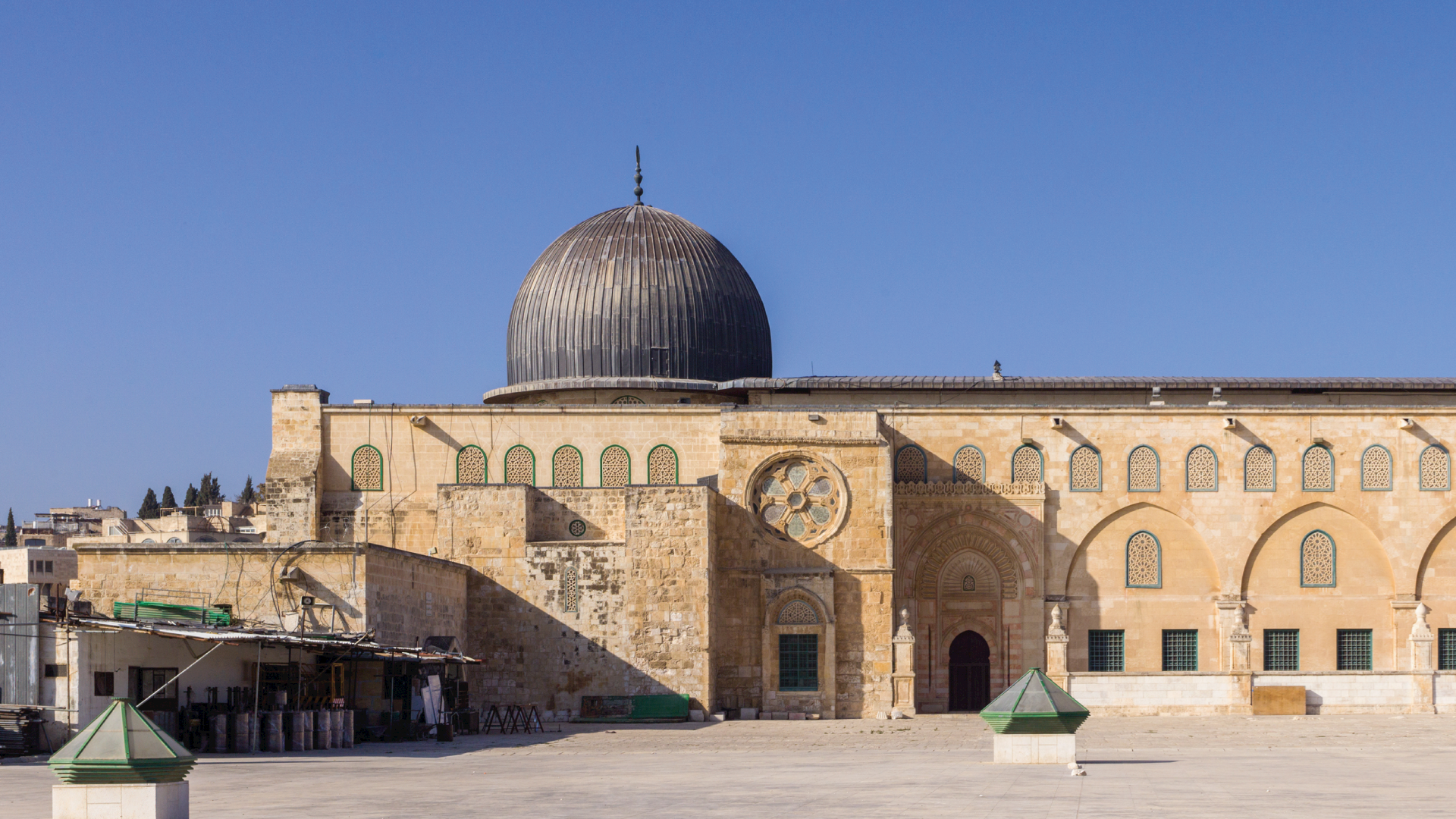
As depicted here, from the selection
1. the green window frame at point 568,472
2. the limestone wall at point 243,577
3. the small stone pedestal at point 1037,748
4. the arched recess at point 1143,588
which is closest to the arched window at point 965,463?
the arched recess at point 1143,588

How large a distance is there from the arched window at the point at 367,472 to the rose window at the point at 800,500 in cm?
832

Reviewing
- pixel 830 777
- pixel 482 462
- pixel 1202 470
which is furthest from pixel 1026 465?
pixel 830 777

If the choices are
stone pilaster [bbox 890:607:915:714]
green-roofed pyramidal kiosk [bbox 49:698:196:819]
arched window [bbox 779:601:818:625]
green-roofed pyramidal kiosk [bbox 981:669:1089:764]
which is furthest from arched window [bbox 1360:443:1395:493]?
green-roofed pyramidal kiosk [bbox 49:698:196:819]

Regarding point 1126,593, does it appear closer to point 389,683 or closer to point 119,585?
point 389,683

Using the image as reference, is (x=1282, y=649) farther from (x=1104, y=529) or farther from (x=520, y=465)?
(x=520, y=465)

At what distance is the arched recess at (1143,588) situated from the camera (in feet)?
127

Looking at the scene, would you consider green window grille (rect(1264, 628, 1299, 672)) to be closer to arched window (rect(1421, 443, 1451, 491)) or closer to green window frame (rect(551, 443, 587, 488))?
arched window (rect(1421, 443, 1451, 491))

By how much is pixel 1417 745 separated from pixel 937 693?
13651 millimetres

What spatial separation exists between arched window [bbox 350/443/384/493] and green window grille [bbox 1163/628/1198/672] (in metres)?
17.7

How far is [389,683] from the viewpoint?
2945 centimetres

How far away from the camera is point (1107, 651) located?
38.6m

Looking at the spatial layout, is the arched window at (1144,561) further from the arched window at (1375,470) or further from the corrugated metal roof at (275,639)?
the corrugated metal roof at (275,639)

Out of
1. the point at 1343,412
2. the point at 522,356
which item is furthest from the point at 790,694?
the point at 1343,412

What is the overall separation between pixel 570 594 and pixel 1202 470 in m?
14.4
